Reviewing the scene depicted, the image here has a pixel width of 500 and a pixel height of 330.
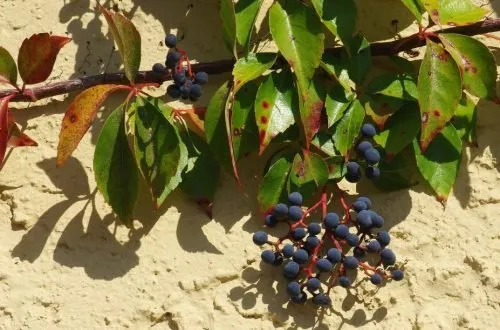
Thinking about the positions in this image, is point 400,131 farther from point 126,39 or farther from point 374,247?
point 126,39

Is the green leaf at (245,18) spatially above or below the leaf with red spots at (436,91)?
above

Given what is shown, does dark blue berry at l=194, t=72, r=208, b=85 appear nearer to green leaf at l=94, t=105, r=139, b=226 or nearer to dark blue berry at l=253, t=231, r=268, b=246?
green leaf at l=94, t=105, r=139, b=226

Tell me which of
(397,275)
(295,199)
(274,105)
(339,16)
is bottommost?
(397,275)

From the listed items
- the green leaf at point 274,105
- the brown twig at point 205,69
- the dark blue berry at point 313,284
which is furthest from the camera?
the brown twig at point 205,69

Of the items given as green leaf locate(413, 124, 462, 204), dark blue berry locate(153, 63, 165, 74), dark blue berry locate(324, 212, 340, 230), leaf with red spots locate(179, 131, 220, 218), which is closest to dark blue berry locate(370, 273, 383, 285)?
dark blue berry locate(324, 212, 340, 230)

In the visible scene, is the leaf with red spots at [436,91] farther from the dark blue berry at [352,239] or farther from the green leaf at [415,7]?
the dark blue berry at [352,239]

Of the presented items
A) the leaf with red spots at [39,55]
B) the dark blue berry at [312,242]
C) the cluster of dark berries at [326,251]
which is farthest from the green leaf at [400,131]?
the leaf with red spots at [39,55]

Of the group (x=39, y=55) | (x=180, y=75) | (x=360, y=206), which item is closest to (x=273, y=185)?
(x=360, y=206)
